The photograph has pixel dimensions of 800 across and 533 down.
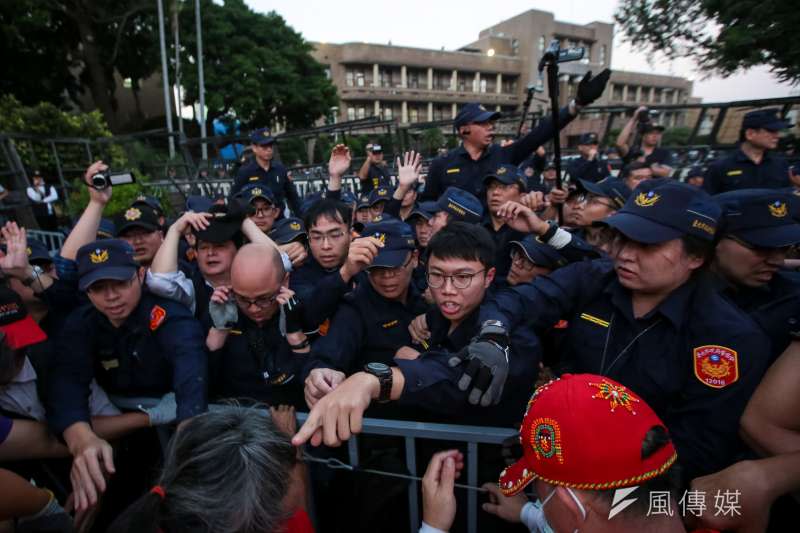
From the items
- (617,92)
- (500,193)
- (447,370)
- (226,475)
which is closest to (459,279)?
(447,370)

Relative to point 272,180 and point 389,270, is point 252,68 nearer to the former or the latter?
point 272,180

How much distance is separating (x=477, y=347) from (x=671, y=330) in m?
0.89

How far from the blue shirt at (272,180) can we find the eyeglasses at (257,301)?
13.5ft

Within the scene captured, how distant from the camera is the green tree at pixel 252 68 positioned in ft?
82.6

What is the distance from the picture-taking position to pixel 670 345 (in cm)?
184

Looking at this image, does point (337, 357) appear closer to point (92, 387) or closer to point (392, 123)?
point (92, 387)

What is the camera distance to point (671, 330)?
1.86 meters

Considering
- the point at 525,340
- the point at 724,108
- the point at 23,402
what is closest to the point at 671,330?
the point at 525,340

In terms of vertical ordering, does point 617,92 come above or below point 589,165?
above

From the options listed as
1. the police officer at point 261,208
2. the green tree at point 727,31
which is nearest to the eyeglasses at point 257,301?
the police officer at point 261,208

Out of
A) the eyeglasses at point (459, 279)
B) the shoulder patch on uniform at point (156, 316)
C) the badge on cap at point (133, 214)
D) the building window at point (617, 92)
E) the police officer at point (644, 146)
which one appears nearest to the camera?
the eyeglasses at point (459, 279)

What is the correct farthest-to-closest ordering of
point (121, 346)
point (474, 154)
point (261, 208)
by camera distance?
1. point (474, 154)
2. point (261, 208)
3. point (121, 346)

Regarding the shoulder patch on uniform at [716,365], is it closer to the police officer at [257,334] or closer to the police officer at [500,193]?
the police officer at [257,334]

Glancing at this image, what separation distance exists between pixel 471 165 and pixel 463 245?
2.95 m
